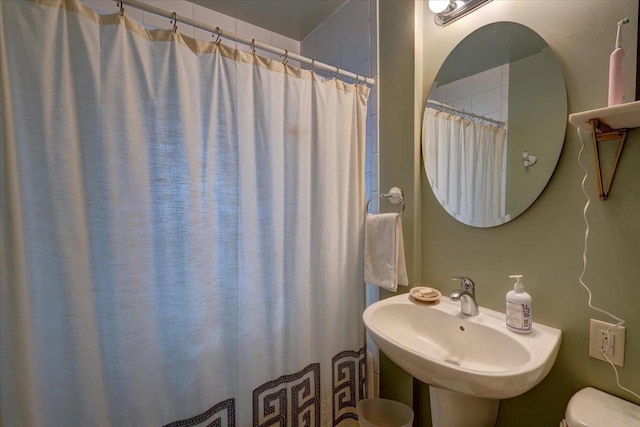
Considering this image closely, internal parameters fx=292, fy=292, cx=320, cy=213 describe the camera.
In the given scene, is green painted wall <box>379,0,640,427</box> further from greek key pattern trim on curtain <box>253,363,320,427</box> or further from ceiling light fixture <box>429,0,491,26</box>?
greek key pattern trim on curtain <box>253,363,320,427</box>

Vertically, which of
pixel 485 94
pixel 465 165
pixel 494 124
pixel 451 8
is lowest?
pixel 465 165

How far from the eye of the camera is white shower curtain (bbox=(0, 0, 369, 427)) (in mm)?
876

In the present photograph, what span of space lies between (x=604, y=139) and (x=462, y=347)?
82 cm

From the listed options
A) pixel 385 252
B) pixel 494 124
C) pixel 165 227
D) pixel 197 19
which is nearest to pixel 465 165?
pixel 494 124

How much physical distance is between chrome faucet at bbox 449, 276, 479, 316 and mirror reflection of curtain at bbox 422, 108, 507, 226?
252 mm

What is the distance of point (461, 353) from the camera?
3.61 feet

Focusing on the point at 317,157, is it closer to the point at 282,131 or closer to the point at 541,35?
the point at 282,131

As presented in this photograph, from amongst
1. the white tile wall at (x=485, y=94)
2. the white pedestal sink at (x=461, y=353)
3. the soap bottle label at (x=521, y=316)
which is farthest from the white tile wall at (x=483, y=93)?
the white pedestal sink at (x=461, y=353)

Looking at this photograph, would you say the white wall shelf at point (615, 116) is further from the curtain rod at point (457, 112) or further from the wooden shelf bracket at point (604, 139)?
the curtain rod at point (457, 112)

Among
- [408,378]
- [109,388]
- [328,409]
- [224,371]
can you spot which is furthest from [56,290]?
[408,378]

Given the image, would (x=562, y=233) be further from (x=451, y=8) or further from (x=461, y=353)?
(x=451, y=8)

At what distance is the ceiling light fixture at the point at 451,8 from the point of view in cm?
118

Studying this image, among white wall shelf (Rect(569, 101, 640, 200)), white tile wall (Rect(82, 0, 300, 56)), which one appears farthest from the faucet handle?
white tile wall (Rect(82, 0, 300, 56))

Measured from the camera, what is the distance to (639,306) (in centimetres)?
82
